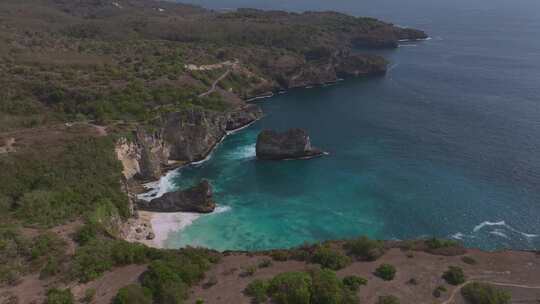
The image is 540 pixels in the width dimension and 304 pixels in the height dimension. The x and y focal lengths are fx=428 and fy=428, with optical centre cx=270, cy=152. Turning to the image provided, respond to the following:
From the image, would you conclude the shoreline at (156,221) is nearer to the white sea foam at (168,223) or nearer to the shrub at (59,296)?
the white sea foam at (168,223)

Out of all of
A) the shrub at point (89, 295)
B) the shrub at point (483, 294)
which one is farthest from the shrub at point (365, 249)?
the shrub at point (89, 295)

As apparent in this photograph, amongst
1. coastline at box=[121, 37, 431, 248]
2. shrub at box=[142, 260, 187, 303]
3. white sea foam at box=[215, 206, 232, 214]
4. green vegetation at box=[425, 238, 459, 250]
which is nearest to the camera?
shrub at box=[142, 260, 187, 303]

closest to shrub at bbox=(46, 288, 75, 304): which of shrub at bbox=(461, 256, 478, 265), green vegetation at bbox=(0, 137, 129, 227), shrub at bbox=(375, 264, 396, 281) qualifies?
green vegetation at bbox=(0, 137, 129, 227)

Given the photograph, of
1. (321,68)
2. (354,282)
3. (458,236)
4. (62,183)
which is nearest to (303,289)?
(354,282)

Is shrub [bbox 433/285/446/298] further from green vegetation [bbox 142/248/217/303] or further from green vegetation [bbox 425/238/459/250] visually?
green vegetation [bbox 142/248/217/303]

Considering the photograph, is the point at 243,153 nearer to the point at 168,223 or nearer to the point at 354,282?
the point at 168,223

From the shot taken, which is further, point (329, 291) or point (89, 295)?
point (89, 295)
